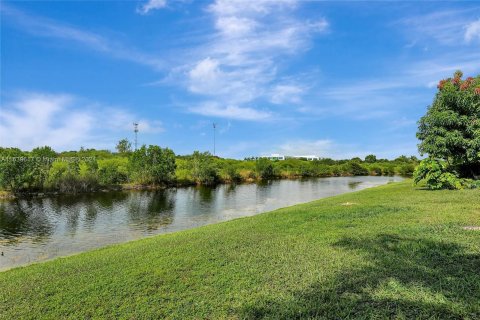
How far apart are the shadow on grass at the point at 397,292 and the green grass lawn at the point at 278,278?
0.02 m

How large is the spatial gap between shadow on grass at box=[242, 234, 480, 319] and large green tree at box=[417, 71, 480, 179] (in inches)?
598

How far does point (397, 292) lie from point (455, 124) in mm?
18406

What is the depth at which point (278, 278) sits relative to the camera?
5973 mm

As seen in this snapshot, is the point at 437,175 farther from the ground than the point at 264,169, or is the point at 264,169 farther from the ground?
the point at 264,169

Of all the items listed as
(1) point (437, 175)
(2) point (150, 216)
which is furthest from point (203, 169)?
(1) point (437, 175)

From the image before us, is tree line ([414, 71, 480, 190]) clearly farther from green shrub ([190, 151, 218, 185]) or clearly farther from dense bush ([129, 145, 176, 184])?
green shrub ([190, 151, 218, 185])

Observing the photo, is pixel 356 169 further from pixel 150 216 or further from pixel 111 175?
pixel 150 216

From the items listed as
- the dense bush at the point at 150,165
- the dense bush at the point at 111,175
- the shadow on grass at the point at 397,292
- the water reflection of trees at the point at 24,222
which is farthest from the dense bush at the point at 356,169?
the shadow on grass at the point at 397,292

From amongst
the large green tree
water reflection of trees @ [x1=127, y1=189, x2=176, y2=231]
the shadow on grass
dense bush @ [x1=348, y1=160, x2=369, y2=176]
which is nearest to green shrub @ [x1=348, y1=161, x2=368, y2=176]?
dense bush @ [x1=348, y1=160, x2=369, y2=176]

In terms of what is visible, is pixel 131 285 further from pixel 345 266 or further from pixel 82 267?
Result: pixel 345 266

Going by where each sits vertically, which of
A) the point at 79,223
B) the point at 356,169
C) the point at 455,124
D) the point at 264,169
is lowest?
the point at 79,223

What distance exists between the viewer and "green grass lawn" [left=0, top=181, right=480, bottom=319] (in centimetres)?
474

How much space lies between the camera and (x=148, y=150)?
52469 millimetres

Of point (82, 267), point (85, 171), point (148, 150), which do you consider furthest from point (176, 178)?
point (82, 267)
